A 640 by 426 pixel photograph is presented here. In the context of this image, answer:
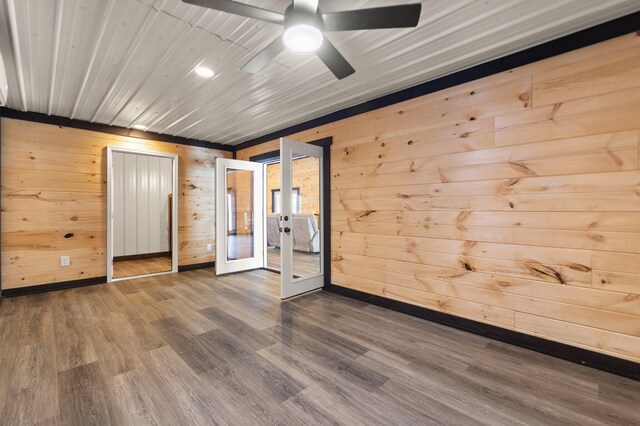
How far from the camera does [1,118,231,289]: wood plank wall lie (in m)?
3.68

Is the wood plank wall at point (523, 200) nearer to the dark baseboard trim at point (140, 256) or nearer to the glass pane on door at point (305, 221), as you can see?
the glass pane on door at point (305, 221)

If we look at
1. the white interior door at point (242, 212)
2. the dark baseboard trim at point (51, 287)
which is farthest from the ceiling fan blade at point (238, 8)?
the dark baseboard trim at point (51, 287)

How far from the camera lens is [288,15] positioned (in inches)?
60.7

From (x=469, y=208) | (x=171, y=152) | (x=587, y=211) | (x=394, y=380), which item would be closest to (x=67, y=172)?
(x=171, y=152)

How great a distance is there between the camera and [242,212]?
17.2 feet

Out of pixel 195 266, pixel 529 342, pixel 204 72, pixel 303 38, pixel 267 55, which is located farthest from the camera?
pixel 195 266

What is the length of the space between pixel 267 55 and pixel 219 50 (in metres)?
0.70

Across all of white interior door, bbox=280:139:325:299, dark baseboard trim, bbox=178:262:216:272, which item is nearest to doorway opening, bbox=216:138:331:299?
white interior door, bbox=280:139:325:299

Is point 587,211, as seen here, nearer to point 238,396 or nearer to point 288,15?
point 288,15

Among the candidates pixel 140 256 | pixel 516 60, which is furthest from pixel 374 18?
pixel 140 256

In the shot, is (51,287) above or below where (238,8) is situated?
below

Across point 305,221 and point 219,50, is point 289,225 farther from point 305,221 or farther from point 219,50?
point 305,221

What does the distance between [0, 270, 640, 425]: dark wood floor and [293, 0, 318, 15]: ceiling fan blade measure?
2.25 metres

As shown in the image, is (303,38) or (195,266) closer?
(303,38)
